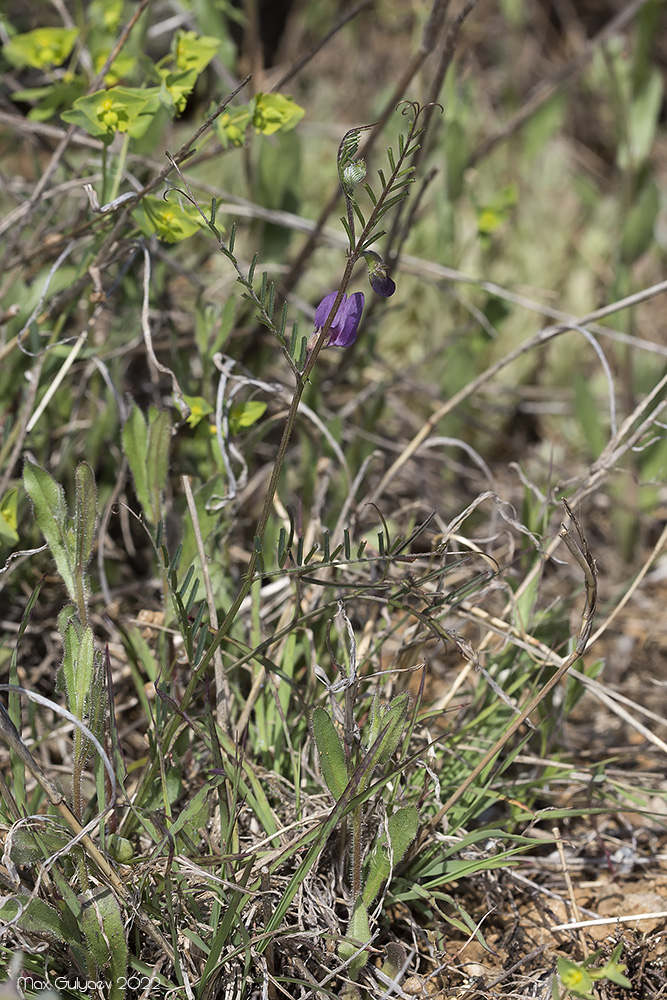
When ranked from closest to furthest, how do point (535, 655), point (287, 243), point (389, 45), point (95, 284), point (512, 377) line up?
point (535, 655) < point (95, 284) < point (287, 243) < point (512, 377) < point (389, 45)

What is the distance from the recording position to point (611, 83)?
82.5 inches

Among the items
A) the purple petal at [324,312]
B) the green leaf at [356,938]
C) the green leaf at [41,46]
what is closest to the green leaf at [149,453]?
the purple petal at [324,312]

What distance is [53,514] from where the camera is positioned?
124 centimetres

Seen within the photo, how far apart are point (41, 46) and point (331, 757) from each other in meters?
1.42

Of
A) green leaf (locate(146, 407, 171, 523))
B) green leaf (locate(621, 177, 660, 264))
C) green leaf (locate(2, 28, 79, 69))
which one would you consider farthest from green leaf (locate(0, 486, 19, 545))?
green leaf (locate(621, 177, 660, 264))

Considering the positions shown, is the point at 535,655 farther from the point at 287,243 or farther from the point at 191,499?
the point at 287,243

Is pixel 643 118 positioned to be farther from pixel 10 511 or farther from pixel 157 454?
pixel 10 511

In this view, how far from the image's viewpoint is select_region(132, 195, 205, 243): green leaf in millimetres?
1311

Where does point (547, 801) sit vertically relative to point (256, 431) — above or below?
below

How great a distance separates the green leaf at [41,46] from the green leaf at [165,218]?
55 cm

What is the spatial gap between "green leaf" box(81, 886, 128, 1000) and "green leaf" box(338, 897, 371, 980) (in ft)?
0.85

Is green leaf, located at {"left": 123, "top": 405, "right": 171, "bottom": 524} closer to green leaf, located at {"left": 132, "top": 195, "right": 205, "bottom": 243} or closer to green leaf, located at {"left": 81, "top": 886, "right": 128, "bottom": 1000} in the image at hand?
green leaf, located at {"left": 132, "top": 195, "right": 205, "bottom": 243}

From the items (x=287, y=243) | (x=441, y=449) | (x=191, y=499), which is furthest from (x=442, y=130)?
(x=191, y=499)

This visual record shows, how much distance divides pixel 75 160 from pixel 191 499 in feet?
5.69
